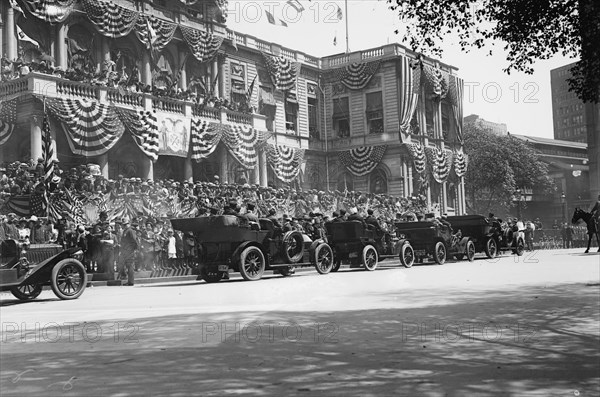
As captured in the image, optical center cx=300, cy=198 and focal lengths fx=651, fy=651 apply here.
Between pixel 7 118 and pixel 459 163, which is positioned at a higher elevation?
pixel 459 163

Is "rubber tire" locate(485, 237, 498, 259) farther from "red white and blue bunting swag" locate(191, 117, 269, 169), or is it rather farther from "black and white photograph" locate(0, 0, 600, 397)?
"red white and blue bunting swag" locate(191, 117, 269, 169)

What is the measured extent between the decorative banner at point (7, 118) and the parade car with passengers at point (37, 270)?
12655 mm

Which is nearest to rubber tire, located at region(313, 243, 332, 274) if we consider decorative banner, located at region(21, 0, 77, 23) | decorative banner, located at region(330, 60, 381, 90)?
decorative banner, located at region(21, 0, 77, 23)

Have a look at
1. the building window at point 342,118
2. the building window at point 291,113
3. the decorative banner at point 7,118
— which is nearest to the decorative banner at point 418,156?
the building window at point 342,118

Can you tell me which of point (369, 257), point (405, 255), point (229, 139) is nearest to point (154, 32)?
point (229, 139)

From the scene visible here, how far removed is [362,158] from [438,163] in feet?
23.3

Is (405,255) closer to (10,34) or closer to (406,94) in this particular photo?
(10,34)

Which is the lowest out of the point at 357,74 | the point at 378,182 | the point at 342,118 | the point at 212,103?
the point at 378,182

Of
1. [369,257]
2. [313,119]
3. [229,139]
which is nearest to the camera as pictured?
[369,257]

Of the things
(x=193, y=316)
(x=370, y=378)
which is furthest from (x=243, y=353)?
(x=193, y=316)

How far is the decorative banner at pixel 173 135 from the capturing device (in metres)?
28.8

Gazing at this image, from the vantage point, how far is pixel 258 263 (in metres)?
16.5

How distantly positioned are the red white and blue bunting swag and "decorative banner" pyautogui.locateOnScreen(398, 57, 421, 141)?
15934 mm

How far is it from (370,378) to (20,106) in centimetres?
2269
